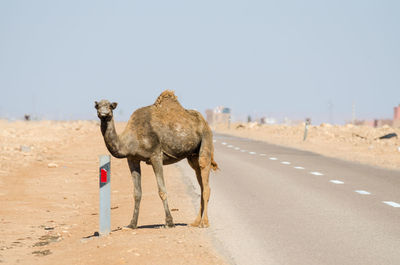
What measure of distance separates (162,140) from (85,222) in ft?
11.9

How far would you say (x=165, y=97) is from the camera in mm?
9109

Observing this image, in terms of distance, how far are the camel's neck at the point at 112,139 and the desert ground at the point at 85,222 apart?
1.20 meters

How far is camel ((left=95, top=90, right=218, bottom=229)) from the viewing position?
8383mm

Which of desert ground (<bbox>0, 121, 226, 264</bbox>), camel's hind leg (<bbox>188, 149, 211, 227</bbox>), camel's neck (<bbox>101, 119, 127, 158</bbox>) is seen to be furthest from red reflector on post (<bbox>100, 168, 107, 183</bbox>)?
camel's hind leg (<bbox>188, 149, 211, 227</bbox>)

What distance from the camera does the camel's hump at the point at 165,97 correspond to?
899 cm

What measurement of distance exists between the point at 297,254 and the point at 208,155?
2.00 metres

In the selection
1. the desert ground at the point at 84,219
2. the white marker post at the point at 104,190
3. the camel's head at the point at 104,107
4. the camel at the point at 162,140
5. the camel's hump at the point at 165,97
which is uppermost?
Result: the camel's hump at the point at 165,97

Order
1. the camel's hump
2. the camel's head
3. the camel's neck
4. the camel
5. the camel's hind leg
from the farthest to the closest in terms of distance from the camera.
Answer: the camel's hind leg < the camel's hump < the camel < the camel's neck < the camel's head

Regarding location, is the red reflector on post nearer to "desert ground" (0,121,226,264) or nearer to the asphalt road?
"desert ground" (0,121,226,264)

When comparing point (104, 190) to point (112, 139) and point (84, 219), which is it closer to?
point (112, 139)

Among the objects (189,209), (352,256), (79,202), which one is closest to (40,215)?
(79,202)

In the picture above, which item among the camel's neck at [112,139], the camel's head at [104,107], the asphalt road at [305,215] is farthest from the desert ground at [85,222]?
the camel's head at [104,107]

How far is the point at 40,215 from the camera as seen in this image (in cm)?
1234

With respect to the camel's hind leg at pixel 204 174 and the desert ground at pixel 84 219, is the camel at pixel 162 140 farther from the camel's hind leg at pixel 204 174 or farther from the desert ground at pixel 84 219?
the desert ground at pixel 84 219
